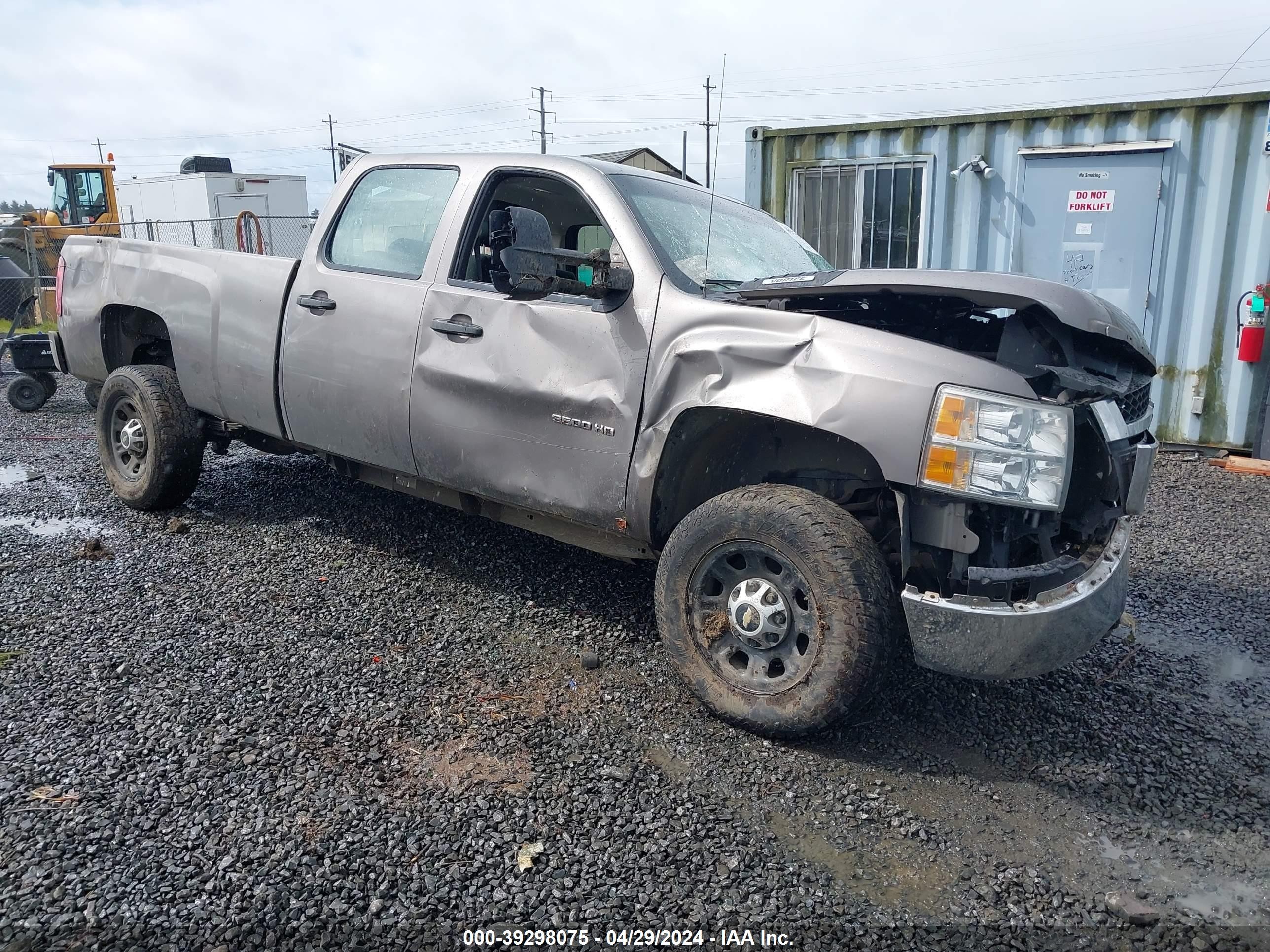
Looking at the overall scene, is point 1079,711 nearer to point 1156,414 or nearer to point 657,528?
point 657,528

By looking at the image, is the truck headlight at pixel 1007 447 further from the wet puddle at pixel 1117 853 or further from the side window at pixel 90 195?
the side window at pixel 90 195

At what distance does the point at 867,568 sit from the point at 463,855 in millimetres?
1484

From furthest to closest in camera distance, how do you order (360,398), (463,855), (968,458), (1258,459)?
(1258,459) → (360,398) → (968,458) → (463,855)

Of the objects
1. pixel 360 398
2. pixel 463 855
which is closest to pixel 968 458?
pixel 463 855

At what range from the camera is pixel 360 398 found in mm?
4309

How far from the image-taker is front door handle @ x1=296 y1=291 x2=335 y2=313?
14.5 ft

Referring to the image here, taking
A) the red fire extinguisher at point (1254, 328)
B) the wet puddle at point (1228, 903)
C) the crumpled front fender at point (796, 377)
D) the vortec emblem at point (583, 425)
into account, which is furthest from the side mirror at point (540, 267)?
the red fire extinguisher at point (1254, 328)

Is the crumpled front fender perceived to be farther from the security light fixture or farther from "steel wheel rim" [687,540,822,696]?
the security light fixture

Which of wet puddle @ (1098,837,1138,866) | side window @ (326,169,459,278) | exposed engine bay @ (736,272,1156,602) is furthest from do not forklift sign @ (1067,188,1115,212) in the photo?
wet puddle @ (1098,837,1138,866)

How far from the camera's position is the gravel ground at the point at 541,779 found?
7.90 ft

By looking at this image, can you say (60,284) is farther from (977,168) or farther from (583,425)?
(977,168)

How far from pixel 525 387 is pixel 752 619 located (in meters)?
1.30

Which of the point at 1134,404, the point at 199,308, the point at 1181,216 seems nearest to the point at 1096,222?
the point at 1181,216

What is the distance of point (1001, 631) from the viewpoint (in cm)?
287
